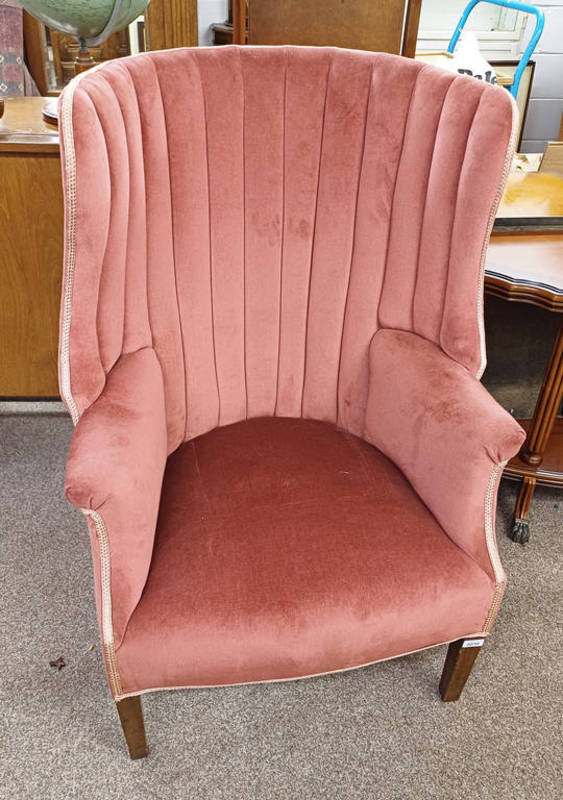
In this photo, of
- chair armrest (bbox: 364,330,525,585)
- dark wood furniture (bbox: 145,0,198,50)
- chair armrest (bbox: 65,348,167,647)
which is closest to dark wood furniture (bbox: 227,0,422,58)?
dark wood furniture (bbox: 145,0,198,50)

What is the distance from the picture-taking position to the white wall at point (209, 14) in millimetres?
2730

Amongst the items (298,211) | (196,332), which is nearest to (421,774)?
(196,332)

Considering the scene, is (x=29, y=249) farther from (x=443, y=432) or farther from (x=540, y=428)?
(x=540, y=428)

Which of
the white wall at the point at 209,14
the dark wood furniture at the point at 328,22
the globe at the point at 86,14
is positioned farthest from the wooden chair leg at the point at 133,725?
the white wall at the point at 209,14

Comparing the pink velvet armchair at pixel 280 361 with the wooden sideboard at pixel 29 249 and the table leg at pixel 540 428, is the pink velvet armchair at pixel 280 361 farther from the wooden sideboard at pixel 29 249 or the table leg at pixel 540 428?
the wooden sideboard at pixel 29 249

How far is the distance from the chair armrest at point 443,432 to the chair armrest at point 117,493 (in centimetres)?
47

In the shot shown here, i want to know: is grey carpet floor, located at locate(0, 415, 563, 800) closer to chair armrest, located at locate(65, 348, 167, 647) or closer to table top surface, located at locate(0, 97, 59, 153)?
chair armrest, located at locate(65, 348, 167, 647)

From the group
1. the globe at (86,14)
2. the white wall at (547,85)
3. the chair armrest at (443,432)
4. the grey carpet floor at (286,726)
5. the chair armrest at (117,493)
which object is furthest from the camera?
the white wall at (547,85)

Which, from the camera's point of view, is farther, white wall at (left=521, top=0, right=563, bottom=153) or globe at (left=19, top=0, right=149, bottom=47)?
white wall at (left=521, top=0, right=563, bottom=153)

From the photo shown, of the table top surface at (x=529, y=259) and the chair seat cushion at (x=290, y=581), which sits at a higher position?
the table top surface at (x=529, y=259)

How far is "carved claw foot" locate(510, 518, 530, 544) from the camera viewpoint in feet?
5.74

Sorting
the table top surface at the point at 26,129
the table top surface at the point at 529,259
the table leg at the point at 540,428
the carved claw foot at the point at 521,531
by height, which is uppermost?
the table top surface at the point at 26,129

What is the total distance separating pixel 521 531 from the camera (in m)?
1.75

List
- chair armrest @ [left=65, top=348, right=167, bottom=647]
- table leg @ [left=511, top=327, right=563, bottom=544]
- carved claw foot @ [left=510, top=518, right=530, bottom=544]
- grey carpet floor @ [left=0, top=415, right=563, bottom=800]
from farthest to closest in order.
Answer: carved claw foot @ [left=510, top=518, right=530, bottom=544]
table leg @ [left=511, top=327, right=563, bottom=544]
grey carpet floor @ [left=0, top=415, right=563, bottom=800]
chair armrest @ [left=65, top=348, right=167, bottom=647]
